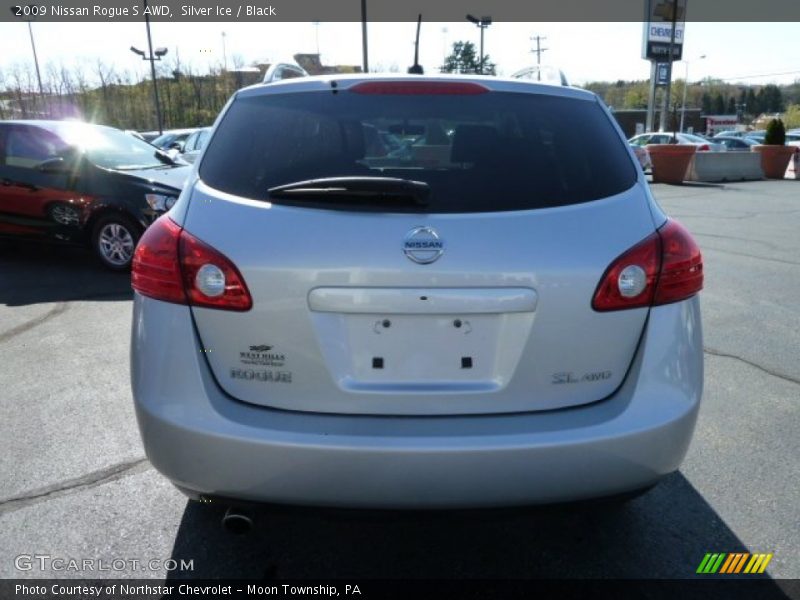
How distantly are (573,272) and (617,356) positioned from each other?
1.01 ft

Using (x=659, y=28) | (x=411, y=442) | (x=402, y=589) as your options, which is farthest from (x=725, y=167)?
(x=411, y=442)

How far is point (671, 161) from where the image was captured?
20484mm

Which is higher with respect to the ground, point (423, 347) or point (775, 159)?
point (423, 347)

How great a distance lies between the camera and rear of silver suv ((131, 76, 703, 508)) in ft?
6.40

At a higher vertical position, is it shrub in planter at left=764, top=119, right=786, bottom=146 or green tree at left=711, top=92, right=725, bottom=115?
shrub in planter at left=764, top=119, right=786, bottom=146

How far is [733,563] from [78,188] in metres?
7.43

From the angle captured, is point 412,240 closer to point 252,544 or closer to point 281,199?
point 281,199

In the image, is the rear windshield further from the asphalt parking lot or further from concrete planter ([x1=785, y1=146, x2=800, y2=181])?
concrete planter ([x1=785, y1=146, x2=800, y2=181])

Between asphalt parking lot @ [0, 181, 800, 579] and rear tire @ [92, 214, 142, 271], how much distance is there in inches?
112

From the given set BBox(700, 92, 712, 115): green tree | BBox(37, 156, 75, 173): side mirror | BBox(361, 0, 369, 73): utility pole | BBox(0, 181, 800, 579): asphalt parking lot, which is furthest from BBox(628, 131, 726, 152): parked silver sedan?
BBox(700, 92, 712, 115): green tree

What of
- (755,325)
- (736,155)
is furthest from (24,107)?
(755,325)

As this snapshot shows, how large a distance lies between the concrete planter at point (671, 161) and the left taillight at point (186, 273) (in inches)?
814

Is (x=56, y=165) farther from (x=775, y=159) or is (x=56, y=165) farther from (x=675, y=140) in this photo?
(x=775, y=159)

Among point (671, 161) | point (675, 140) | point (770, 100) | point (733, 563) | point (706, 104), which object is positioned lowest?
point (706, 104)
